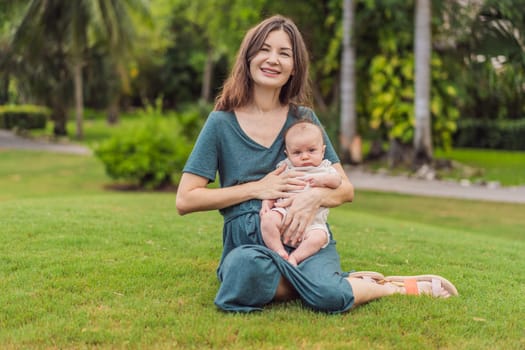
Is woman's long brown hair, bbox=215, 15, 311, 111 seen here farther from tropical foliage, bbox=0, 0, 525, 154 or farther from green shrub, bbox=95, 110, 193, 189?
green shrub, bbox=95, 110, 193, 189

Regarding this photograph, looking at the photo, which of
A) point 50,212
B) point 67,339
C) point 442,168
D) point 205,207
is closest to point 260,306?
point 205,207

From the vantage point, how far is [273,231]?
3883mm

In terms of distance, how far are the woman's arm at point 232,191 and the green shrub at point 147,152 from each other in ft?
33.3

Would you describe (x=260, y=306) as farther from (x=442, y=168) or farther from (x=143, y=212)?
(x=442, y=168)

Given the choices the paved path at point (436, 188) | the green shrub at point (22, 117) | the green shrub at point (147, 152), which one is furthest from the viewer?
the green shrub at point (22, 117)

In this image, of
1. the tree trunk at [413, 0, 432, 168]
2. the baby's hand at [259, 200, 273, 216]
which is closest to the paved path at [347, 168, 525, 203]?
the tree trunk at [413, 0, 432, 168]

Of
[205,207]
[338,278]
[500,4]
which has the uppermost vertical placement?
[500,4]

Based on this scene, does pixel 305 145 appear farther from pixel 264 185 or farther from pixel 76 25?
pixel 76 25

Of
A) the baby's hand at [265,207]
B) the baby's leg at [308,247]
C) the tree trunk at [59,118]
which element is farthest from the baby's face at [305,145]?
the tree trunk at [59,118]

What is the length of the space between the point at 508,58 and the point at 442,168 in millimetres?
3118

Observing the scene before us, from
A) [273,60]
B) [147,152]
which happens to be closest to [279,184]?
[273,60]

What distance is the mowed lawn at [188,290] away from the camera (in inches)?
138

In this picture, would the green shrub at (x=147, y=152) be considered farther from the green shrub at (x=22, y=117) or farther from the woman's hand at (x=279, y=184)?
the green shrub at (x=22, y=117)

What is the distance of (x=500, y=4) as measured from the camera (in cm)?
1424
